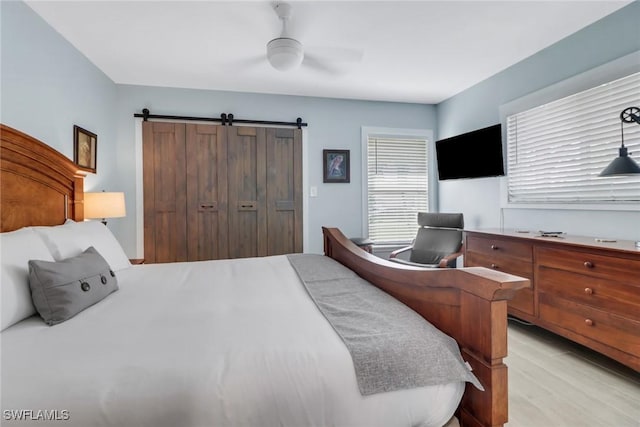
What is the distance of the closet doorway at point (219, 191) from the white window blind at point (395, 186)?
41.3 inches

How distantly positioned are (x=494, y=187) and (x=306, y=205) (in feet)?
7.25

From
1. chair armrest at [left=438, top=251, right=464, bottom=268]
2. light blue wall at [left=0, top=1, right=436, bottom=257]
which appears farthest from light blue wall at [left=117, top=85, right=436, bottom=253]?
chair armrest at [left=438, top=251, right=464, bottom=268]

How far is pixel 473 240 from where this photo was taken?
290cm

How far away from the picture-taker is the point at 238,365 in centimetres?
83

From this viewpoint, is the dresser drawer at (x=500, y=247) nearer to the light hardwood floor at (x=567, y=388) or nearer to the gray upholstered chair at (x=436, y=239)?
the gray upholstered chair at (x=436, y=239)

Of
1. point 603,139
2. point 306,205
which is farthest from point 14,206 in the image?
point 603,139

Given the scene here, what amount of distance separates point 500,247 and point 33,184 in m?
3.50

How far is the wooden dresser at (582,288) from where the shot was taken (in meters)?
1.72

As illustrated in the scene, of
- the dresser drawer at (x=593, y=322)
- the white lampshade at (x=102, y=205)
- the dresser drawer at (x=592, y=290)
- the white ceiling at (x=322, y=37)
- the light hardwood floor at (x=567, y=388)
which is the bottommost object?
the light hardwood floor at (x=567, y=388)

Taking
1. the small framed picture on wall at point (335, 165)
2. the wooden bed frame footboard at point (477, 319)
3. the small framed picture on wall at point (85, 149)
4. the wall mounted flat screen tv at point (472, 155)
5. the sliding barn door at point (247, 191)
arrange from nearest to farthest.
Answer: the wooden bed frame footboard at point (477, 319) → the small framed picture on wall at point (85, 149) → the wall mounted flat screen tv at point (472, 155) → the sliding barn door at point (247, 191) → the small framed picture on wall at point (335, 165)

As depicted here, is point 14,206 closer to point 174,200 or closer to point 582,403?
point 174,200

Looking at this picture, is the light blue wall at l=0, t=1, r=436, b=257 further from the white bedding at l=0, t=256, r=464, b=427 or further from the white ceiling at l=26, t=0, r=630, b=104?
the white bedding at l=0, t=256, r=464, b=427

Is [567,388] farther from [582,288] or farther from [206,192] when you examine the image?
[206,192]

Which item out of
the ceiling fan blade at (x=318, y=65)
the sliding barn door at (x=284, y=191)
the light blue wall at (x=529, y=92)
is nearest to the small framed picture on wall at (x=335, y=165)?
the sliding barn door at (x=284, y=191)
